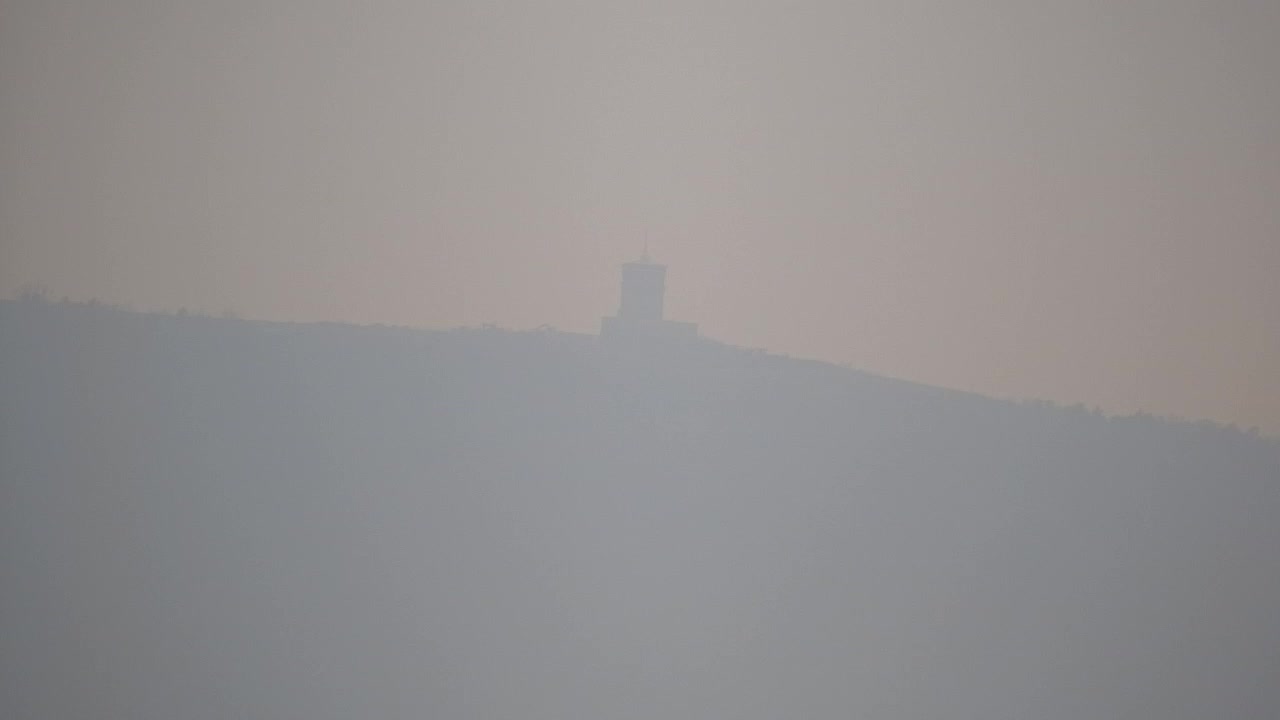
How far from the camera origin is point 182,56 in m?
3.29

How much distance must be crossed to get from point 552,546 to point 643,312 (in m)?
0.56

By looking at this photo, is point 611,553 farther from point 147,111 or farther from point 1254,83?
point 1254,83

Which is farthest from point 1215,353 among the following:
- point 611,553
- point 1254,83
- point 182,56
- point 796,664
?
point 182,56

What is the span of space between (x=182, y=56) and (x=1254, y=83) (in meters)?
2.41

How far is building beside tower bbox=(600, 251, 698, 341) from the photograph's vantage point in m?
3.29

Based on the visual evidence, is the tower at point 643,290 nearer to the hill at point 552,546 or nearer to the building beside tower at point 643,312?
the building beside tower at point 643,312

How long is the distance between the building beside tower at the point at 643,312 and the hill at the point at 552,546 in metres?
0.06

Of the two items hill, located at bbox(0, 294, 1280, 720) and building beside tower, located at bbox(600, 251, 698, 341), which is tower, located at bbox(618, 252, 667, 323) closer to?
building beside tower, located at bbox(600, 251, 698, 341)

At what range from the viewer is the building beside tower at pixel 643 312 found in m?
3.29

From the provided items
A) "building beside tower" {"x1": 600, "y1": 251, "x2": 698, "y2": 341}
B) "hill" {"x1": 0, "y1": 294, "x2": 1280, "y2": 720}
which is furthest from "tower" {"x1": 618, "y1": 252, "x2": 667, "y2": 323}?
"hill" {"x1": 0, "y1": 294, "x2": 1280, "y2": 720}

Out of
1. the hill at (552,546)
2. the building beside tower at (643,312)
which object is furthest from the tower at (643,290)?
the hill at (552,546)

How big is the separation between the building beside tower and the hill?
0.06m

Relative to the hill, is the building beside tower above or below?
above

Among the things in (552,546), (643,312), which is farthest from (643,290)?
(552,546)
